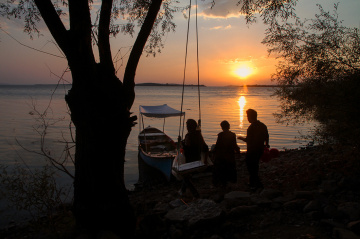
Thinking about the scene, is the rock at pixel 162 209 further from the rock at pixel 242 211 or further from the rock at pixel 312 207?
the rock at pixel 312 207

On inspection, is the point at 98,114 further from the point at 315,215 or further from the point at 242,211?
the point at 315,215

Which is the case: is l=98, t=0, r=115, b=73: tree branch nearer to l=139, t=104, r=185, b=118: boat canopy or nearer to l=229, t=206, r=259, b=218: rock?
l=229, t=206, r=259, b=218: rock

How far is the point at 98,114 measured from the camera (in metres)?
4.52

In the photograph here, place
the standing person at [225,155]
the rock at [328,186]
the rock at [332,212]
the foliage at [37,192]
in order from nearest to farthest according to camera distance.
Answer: the rock at [332,212], the foliage at [37,192], the rock at [328,186], the standing person at [225,155]

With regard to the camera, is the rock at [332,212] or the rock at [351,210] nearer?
the rock at [351,210]

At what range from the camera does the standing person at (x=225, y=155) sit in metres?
7.11

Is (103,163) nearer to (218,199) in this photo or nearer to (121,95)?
(121,95)

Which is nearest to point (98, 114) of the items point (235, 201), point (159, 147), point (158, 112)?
point (235, 201)

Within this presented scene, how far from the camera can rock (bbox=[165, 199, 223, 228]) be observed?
4.91 m

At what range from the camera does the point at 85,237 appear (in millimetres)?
4664

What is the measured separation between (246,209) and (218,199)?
1.17 meters

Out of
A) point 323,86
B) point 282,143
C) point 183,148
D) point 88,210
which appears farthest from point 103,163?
point 282,143

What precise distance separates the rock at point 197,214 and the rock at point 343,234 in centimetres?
178

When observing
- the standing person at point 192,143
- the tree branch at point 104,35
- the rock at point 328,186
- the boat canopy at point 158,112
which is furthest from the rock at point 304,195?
the boat canopy at point 158,112
